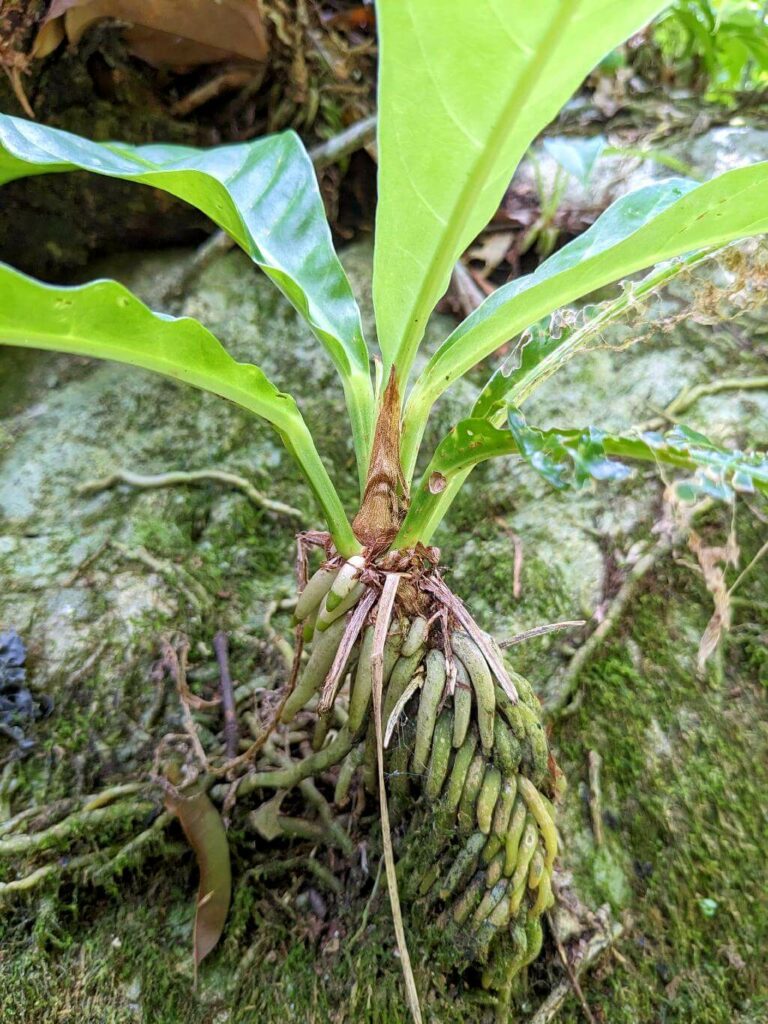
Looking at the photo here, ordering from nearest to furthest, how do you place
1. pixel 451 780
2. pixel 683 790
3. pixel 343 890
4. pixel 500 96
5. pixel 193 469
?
pixel 500 96 → pixel 451 780 → pixel 343 890 → pixel 683 790 → pixel 193 469

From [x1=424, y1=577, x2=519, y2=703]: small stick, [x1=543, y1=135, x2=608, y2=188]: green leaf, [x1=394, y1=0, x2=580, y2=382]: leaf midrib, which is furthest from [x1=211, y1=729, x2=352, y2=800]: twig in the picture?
[x1=543, y1=135, x2=608, y2=188]: green leaf

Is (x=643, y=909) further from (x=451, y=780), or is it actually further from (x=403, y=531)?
(x=403, y=531)

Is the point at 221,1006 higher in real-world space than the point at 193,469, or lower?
lower

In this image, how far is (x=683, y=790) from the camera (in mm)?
862

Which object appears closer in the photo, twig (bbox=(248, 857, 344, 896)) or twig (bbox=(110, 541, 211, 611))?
twig (bbox=(248, 857, 344, 896))

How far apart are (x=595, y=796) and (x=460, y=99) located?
0.80m

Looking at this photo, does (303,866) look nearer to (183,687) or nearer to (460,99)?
(183,687)

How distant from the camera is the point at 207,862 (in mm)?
739

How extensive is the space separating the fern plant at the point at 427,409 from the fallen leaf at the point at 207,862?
0.05 metres

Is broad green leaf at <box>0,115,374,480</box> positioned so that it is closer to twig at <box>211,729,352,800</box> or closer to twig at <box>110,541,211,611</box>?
twig at <box>211,729,352,800</box>

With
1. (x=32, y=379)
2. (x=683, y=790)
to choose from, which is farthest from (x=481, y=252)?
(x=683, y=790)

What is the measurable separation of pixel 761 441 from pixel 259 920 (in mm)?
1055

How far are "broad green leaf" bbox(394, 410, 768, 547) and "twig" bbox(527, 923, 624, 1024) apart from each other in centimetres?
51

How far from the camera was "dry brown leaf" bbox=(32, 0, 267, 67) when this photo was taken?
1.07 m
